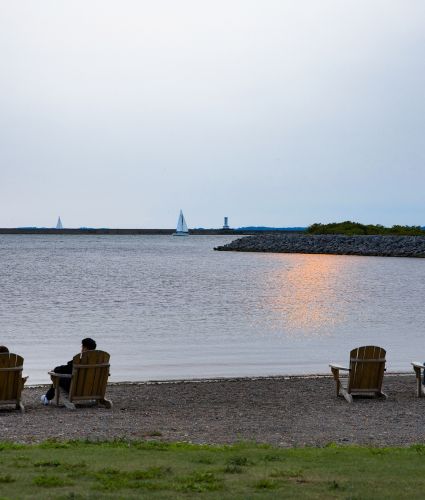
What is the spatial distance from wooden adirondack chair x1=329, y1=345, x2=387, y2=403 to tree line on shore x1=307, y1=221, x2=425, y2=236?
5388 inches

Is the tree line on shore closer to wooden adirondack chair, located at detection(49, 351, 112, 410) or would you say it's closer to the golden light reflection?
the golden light reflection

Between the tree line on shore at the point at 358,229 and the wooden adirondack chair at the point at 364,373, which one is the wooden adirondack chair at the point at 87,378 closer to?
the wooden adirondack chair at the point at 364,373

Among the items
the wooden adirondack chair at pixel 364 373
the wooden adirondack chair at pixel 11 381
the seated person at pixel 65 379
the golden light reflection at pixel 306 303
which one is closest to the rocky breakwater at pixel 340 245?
the golden light reflection at pixel 306 303

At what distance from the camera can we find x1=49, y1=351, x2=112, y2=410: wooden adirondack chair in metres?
13.7

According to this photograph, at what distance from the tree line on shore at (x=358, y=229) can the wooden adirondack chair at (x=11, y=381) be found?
13996 cm

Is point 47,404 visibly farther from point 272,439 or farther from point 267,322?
point 267,322

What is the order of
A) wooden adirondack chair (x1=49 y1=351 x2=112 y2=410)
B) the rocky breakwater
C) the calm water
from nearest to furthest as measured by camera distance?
wooden adirondack chair (x1=49 y1=351 x2=112 y2=410), the calm water, the rocky breakwater

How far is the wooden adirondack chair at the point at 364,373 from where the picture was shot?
14.9 m

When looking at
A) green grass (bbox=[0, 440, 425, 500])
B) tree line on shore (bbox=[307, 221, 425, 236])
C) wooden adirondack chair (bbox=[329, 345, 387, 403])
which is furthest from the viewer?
tree line on shore (bbox=[307, 221, 425, 236])

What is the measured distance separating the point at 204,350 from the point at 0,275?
2063 inches

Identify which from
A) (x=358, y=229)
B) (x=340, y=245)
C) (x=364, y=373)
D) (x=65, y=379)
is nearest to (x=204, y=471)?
(x=65, y=379)

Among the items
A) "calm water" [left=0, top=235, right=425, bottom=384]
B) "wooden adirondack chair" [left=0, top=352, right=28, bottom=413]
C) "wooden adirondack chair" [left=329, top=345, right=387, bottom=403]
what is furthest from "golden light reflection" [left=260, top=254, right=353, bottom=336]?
"wooden adirondack chair" [left=0, top=352, right=28, bottom=413]

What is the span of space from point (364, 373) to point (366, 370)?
7 cm

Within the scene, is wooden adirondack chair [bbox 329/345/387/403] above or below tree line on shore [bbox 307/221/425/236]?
below
